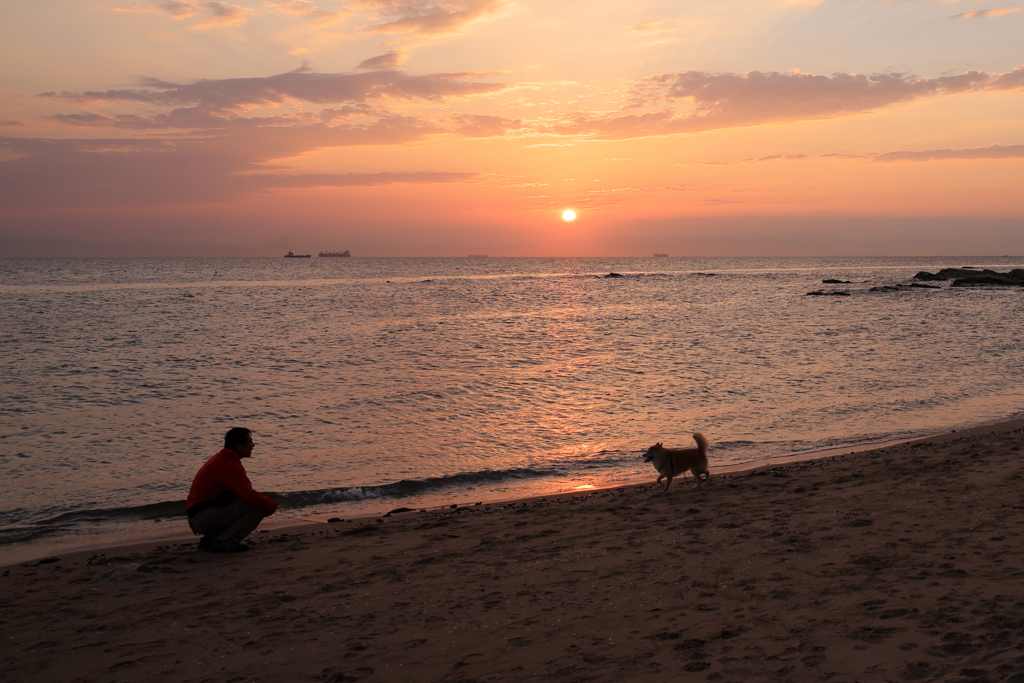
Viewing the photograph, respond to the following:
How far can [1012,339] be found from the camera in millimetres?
27453

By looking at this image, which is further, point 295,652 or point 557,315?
point 557,315

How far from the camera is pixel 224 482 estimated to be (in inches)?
285

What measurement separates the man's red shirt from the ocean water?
1.92 m

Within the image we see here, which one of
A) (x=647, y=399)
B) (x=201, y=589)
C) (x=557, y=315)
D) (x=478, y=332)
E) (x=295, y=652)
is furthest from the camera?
(x=557, y=315)

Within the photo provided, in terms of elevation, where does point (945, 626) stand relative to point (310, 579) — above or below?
above

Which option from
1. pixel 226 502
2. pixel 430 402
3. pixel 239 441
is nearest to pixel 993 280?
pixel 430 402

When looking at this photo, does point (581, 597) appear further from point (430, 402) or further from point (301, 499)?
point (430, 402)

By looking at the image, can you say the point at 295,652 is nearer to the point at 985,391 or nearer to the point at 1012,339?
the point at 985,391

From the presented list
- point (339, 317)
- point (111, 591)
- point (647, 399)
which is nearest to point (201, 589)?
point (111, 591)

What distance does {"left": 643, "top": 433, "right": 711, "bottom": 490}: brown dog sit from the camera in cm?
912

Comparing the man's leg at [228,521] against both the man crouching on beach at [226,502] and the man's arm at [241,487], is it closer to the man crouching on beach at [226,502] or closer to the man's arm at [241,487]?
the man crouching on beach at [226,502]

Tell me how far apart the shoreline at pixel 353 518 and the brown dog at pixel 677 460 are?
0.57 meters

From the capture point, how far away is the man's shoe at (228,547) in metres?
7.20

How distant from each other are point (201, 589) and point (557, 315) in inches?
1559
